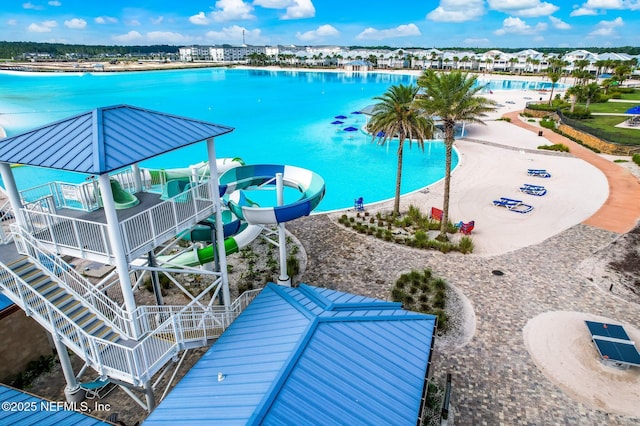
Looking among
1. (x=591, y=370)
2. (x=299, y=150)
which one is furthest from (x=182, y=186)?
(x=299, y=150)

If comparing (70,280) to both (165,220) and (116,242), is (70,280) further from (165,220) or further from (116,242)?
(165,220)

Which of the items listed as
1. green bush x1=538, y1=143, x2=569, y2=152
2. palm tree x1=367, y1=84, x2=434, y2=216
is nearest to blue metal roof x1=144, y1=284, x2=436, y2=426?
palm tree x1=367, y1=84, x2=434, y2=216

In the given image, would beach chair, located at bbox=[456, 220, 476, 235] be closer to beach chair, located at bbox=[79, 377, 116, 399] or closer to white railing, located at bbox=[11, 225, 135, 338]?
white railing, located at bbox=[11, 225, 135, 338]

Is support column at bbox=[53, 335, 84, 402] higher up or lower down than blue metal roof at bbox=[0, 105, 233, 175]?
lower down

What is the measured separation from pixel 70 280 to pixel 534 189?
30.5 meters

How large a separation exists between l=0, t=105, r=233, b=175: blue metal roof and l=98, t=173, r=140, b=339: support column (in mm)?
540

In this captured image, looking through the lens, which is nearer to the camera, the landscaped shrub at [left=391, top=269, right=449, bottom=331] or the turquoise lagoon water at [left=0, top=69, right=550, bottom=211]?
the landscaped shrub at [left=391, top=269, right=449, bottom=331]

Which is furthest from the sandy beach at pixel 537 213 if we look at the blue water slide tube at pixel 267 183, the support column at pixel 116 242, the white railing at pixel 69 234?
the white railing at pixel 69 234

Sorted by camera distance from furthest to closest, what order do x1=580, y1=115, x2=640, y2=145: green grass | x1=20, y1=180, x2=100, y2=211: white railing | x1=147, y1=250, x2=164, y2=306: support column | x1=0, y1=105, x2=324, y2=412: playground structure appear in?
x1=580, y1=115, x2=640, y2=145: green grass
x1=147, y1=250, x2=164, y2=306: support column
x1=20, y1=180, x2=100, y2=211: white railing
x1=0, y1=105, x2=324, y2=412: playground structure

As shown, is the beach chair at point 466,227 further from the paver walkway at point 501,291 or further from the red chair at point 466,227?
the paver walkway at point 501,291

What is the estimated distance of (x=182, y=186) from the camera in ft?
47.2

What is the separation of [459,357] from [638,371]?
5.82 m

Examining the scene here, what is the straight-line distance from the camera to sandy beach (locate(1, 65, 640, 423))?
12805 mm

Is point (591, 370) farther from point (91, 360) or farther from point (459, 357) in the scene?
point (91, 360)
